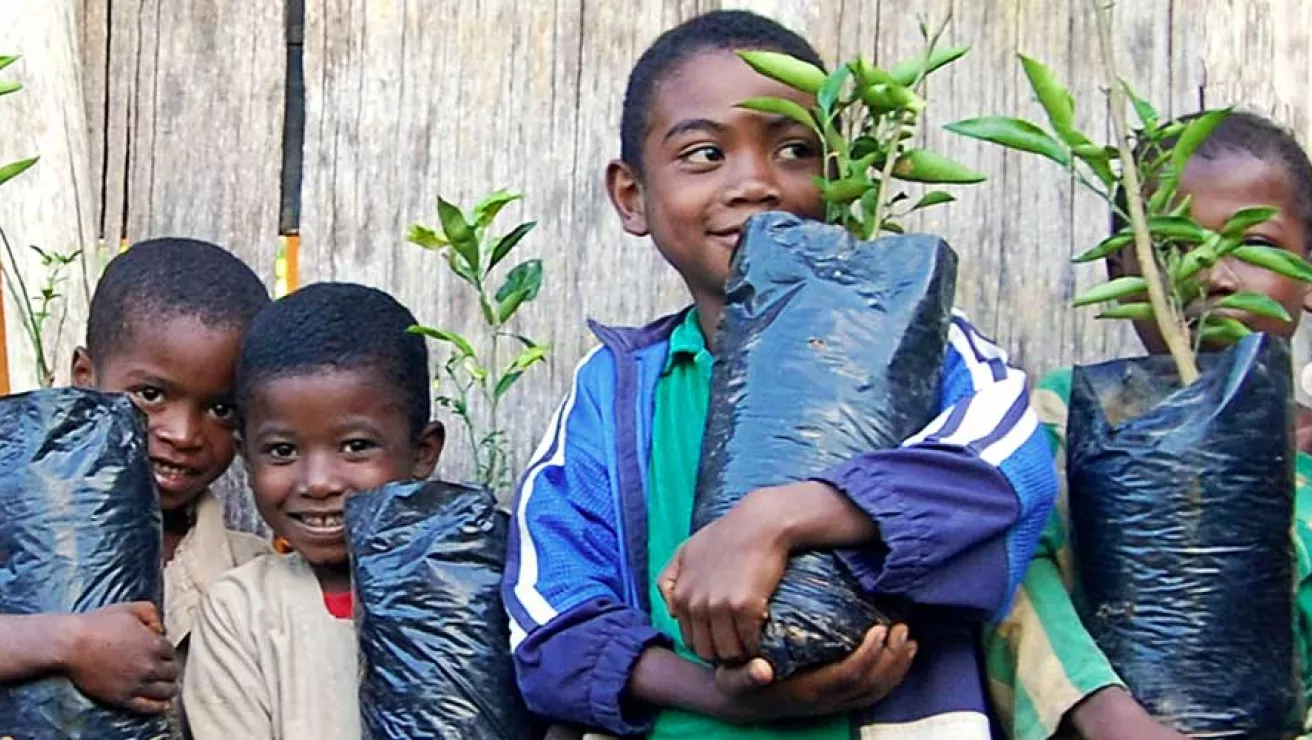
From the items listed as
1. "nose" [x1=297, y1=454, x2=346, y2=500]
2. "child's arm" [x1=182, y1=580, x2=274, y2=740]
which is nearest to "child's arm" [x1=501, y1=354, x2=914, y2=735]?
"nose" [x1=297, y1=454, x2=346, y2=500]

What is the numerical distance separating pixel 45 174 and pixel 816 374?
173cm

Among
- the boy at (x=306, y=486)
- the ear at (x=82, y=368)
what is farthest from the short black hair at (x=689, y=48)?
the ear at (x=82, y=368)

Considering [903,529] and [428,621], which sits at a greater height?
[903,529]

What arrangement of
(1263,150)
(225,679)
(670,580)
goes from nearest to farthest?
1. (670,580)
2. (225,679)
3. (1263,150)

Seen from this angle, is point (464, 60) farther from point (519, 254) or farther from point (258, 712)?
point (258, 712)

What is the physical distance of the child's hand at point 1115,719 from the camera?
2.62 m

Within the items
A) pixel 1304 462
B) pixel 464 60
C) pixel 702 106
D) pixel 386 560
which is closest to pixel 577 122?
pixel 464 60

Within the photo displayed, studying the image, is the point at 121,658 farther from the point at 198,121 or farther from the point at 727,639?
the point at 198,121

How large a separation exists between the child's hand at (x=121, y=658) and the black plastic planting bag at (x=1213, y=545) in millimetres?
1241

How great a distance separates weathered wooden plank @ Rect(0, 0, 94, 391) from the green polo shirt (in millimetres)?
1189

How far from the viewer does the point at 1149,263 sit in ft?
8.95

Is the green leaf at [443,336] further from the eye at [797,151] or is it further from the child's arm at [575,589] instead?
the eye at [797,151]

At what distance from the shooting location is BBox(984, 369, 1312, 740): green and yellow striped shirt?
8.75 ft

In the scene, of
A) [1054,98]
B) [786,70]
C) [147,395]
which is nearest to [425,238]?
[147,395]
